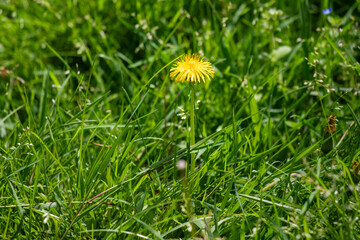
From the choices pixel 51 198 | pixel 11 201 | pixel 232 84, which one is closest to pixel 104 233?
pixel 51 198

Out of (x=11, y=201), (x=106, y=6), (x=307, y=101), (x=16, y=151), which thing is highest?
(x=106, y=6)

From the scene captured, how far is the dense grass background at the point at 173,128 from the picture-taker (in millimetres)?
1519

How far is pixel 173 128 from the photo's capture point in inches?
80.4

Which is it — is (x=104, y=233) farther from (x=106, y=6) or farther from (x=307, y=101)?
(x=106, y=6)

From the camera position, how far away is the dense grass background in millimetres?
1519

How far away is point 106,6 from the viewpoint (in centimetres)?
295

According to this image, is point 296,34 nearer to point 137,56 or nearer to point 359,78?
point 359,78

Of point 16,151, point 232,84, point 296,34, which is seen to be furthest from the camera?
point 296,34

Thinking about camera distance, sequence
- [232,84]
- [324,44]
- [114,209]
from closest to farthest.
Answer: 1. [114,209]
2. [232,84]
3. [324,44]

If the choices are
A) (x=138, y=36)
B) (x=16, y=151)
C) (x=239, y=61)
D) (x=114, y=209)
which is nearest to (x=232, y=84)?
(x=239, y=61)

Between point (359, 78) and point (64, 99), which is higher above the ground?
point (64, 99)

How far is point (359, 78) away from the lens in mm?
2307

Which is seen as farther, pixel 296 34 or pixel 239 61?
pixel 296 34

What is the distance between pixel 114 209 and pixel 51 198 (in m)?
0.30
